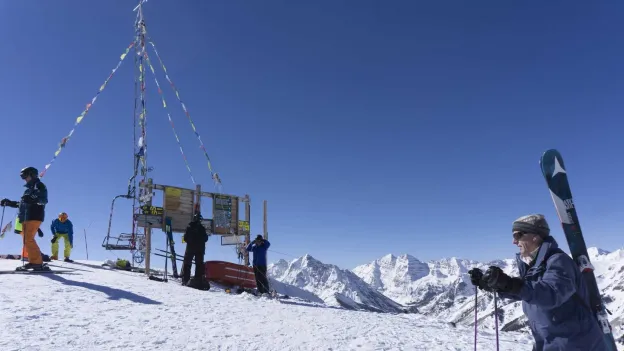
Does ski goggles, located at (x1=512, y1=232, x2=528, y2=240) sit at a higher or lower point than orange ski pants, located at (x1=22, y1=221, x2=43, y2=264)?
higher

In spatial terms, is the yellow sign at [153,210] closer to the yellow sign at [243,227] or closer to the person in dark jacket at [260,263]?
the yellow sign at [243,227]

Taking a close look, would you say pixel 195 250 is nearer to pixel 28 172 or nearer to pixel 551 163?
pixel 28 172

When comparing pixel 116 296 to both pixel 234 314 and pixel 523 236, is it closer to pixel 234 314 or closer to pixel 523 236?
pixel 234 314

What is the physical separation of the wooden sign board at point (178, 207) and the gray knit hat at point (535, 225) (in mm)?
15314

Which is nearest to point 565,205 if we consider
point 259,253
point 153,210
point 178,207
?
point 259,253

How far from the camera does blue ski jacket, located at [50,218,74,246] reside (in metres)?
16.0

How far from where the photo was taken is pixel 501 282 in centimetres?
315

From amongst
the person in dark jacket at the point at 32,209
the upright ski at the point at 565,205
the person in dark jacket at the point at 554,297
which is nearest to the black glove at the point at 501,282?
the person in dark jacket at the point at 554,297

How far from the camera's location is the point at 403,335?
24.4 ft

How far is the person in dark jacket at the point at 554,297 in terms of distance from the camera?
3.09 meters

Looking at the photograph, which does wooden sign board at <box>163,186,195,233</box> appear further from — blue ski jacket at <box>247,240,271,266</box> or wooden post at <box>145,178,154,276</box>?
blue ski jacket at <box>247,240,271,266</box>

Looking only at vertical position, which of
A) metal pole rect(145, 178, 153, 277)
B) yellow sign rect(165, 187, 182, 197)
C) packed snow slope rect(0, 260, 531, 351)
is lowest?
packed snow slope rect(0, 260, 531, 351)

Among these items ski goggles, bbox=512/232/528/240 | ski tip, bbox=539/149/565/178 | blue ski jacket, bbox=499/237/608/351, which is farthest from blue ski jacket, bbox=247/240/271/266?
blue ski jacket, bbox=499/237/608/351

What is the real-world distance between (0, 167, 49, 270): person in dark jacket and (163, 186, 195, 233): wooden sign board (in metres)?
6.20
